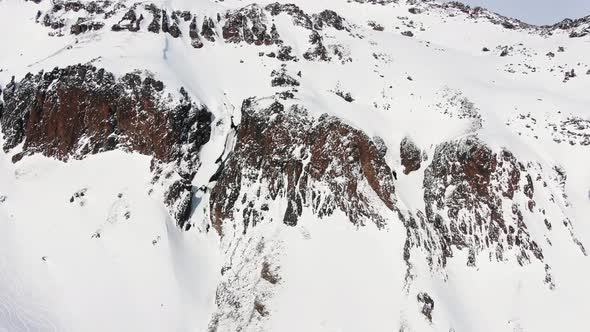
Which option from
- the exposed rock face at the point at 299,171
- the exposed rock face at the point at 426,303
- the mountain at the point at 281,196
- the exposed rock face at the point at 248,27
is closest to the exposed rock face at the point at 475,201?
the mountain at the point at 281,196

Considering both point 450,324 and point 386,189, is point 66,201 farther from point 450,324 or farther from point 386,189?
point 450,324

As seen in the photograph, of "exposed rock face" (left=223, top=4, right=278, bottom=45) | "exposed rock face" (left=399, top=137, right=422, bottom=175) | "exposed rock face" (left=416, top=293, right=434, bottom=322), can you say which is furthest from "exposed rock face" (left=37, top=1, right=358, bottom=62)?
"exposed rock face" (left=416, top=293, right=434, bottom=322)

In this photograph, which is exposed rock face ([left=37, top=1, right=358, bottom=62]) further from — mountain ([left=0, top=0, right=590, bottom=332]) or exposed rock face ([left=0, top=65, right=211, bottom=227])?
exposed rock face ([left=0, top=65, right=211, bottom=227])

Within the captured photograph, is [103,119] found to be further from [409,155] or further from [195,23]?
[409,155]

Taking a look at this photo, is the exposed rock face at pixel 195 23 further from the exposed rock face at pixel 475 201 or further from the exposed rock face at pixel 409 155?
the exposed rock face at pixel 475 201

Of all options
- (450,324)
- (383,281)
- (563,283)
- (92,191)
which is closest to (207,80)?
(92,191)

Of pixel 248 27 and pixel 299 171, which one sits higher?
pixel 248 27

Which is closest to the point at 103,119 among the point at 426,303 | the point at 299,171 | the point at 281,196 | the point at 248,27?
the point at 281,196
